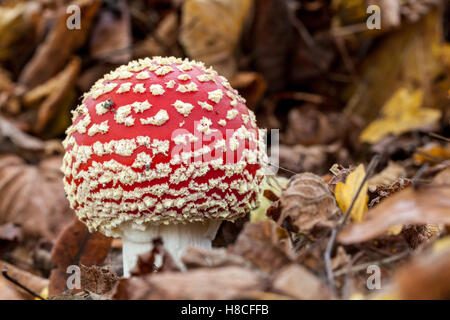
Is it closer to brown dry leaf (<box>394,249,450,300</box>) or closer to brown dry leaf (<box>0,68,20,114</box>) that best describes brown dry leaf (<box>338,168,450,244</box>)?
brown dry leaf (<box>394,249,450,300</box>)

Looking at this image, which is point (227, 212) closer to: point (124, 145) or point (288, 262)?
point (124, 145)

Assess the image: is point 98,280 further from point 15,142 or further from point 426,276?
point 15,142
